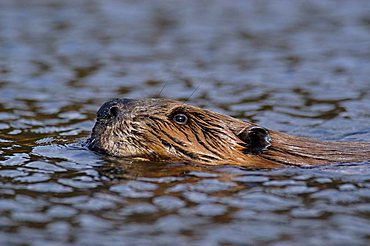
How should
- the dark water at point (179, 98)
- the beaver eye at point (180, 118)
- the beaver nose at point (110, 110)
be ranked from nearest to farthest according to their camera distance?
1. the dark water at point (179, 98)
2. the beaver nose at point (110, 110)
3. the beaver eye at point (180, 118)

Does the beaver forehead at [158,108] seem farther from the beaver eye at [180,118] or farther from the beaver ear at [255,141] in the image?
the beaver ear at [255,141]

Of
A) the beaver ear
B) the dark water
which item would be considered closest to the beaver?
the beaver ear

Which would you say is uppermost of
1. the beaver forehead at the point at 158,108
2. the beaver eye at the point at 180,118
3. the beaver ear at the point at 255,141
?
the beaver forehead at the point at 158,108

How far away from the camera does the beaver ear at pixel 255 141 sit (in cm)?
777

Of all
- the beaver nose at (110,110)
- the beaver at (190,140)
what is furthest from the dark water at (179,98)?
the beaver nose at (110,110)

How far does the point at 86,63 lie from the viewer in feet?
45.1

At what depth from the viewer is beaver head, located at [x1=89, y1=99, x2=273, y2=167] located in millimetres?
7676

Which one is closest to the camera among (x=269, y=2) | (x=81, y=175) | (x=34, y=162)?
(x=81, y=175)

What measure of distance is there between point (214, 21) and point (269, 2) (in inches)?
94.9

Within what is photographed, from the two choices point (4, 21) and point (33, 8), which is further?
point (33, 8)

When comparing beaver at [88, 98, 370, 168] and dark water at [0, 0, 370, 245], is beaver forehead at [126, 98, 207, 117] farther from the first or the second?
dark water at [0, 0, 370, 245]

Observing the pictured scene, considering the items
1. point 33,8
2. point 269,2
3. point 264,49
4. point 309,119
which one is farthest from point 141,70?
point 269,2

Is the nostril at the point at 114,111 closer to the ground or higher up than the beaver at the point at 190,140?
higher up

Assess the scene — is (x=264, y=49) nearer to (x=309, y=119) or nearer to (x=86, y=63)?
(x=86, y=63)
